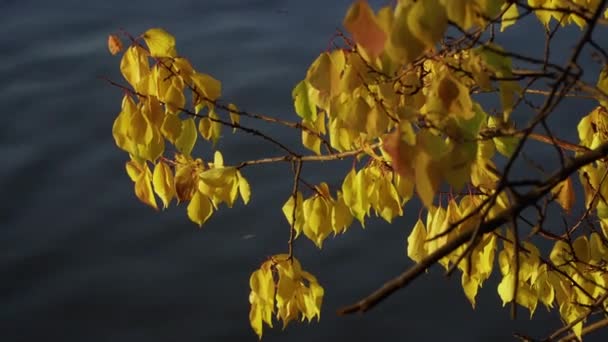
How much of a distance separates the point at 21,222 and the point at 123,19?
4.84 feet

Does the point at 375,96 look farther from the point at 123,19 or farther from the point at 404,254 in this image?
the point at 123,19

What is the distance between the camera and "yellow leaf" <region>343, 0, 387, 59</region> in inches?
38.2

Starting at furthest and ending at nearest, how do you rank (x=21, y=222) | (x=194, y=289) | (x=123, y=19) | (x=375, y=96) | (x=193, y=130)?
1. (x=123, y=19)
2. (x=21, y=222)
3. (x=194, y=289)
4. (x=193, y=130)
5. (x=375, y=96)

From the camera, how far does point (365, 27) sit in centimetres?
98

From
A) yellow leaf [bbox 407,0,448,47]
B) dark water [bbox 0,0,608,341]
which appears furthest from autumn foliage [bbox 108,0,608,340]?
dark water [bbox 0,0,608,341]

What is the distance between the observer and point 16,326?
8.99 ft

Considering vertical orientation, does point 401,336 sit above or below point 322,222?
below

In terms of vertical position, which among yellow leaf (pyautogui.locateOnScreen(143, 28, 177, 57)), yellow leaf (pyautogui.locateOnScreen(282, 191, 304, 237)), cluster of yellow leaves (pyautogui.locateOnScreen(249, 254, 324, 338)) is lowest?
cluster of yellow leaves (pyautogui.locateOnScreen(249, 254, 324, 338))

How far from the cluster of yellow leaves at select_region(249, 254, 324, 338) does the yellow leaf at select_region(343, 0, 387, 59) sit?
613 mm

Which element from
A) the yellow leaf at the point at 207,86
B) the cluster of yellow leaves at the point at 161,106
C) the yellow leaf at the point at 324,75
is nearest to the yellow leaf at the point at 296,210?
the cluster of yellow leaves at the point at 161,106

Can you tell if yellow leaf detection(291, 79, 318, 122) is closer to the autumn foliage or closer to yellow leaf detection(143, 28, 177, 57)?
the autumn foliage

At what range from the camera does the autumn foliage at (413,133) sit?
0.96m

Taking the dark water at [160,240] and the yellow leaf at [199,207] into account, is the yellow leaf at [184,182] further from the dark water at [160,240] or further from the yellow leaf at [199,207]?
the dark water at [160,240]

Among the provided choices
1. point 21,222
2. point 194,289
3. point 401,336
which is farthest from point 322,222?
point 21,222
